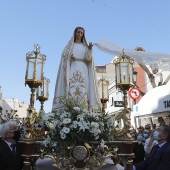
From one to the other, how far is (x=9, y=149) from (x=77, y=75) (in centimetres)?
238

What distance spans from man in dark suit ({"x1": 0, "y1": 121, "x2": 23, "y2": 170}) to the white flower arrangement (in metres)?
0.69

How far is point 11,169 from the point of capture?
3.93 metres

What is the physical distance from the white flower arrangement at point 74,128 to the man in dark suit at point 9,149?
0.69 metres

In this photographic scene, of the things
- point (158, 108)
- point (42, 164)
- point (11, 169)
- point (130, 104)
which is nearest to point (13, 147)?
point (11, 169)

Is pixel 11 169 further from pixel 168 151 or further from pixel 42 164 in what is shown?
pixel 168 151

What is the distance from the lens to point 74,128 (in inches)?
146

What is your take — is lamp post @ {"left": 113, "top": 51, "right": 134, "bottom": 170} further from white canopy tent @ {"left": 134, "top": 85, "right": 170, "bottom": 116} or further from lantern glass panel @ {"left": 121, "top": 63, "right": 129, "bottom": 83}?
white canopy tent @ {"left": 134, "top": 85, "right": 170, "bottom": 116}

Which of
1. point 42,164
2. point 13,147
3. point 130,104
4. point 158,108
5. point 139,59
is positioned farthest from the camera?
point 130,104

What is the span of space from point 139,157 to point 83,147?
357cm

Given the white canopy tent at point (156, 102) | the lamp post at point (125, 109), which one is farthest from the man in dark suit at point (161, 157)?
the white canopy tent at point (156, 102)

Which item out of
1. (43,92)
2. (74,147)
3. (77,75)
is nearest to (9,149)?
(74,147)

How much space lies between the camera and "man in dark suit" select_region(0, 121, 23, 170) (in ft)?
12.8

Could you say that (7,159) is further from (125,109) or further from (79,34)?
(79,34)

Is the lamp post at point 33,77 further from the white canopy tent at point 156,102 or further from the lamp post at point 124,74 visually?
the white canopy tent at point 156,102
